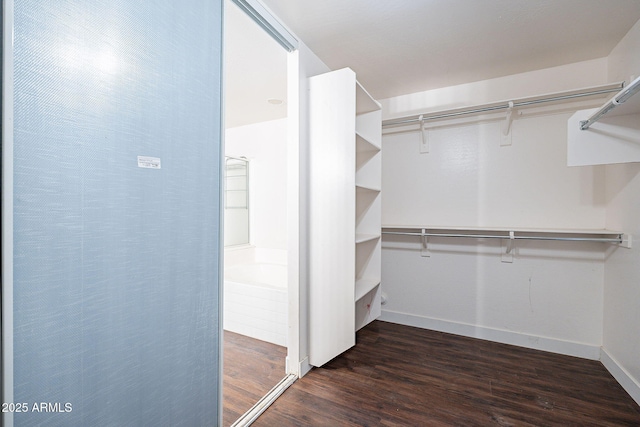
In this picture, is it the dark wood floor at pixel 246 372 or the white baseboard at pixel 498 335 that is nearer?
the dark wood floor at pixel 246 372

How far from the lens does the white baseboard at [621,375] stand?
176 centimetres

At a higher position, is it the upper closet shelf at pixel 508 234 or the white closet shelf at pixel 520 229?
the white closet shelf at pixel 520 229

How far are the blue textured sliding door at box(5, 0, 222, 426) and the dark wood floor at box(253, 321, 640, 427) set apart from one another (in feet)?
2.44

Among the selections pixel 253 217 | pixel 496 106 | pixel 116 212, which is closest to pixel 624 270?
pixel 496 106

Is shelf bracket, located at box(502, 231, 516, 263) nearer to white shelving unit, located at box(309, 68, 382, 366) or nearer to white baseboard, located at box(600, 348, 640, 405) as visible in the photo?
white baseboard, located at box(600, 348, 640, 405)

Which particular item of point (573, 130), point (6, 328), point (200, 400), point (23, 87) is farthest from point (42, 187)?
point (573, 130)

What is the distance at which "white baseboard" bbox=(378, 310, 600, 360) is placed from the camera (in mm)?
2301

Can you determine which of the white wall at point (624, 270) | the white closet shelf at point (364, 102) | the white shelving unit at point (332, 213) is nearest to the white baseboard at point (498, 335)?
the white wall at point (624, 270)

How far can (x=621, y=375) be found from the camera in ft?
6.31

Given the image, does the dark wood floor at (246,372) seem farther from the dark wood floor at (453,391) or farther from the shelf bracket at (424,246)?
the shelf bracket at (424,246)

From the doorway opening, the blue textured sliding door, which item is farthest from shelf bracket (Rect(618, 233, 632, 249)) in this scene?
the blue textured sliding door

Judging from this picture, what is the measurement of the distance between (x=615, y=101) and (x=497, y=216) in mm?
1324

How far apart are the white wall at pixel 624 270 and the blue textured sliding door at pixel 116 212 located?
247 centimetres

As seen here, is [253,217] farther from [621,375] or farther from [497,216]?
[621,375]
